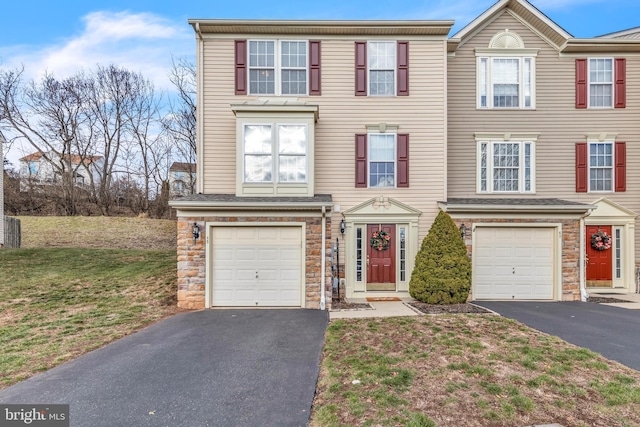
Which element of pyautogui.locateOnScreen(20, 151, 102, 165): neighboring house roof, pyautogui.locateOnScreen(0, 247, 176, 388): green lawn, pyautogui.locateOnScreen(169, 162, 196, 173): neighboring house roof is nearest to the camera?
pyautogui.locateOnScreen(0, 247, 176, 388): green lawn

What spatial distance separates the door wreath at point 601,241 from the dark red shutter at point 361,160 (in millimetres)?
7429

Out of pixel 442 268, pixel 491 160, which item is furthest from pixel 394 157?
pixel 442 268

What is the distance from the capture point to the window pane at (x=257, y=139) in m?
8.88

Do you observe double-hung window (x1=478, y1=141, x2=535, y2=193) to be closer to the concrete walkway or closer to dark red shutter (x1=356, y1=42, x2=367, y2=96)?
dark red shutter (x1=356, y1=42, x2=367, y2=96)

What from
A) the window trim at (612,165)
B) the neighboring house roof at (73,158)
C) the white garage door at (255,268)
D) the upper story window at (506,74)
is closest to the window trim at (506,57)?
the upper story window at (506,74)

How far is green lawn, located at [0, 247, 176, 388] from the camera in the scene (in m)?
5.51

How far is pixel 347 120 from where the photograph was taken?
9.52 meters

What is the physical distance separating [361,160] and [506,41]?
6076 millimetres

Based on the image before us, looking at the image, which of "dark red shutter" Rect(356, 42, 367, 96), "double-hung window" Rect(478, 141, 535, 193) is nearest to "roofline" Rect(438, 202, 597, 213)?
"double-hung window" Rect(478, 141, 535, 193)

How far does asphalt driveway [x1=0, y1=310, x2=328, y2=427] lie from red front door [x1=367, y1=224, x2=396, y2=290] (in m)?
3.20

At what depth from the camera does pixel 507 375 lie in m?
4.31

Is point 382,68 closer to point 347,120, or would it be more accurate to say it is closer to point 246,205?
point 347,120

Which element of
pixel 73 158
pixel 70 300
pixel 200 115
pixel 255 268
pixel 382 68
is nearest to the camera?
pixel 255 268

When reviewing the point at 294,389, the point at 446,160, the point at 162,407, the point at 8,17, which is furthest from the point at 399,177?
the point at 8,17
